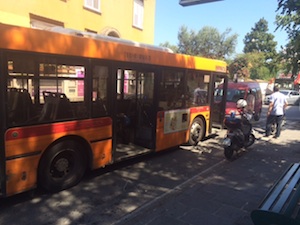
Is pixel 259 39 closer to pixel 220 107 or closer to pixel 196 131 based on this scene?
pixel 220 107

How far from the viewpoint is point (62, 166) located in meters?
4.84

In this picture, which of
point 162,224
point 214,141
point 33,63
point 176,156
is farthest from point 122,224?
point 214,141

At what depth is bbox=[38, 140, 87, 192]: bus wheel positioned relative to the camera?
4531mm

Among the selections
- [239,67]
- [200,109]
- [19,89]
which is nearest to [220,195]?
[19,89]

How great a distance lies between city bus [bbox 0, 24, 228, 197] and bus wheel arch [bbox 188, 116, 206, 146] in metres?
0.96

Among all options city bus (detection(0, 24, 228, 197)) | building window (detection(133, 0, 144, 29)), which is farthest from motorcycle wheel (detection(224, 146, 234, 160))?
building window (detection(133, 0, 144, 29))

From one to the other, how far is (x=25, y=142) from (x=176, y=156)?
13.0ft

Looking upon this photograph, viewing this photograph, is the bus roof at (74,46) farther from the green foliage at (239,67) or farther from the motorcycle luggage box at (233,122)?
the green foliage at (239,67)

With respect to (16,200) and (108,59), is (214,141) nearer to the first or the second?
(108,59)

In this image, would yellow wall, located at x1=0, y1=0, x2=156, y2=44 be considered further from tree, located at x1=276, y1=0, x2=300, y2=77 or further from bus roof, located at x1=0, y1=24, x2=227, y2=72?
tree, located at x1=276, y1=0, x2=300, y2=77

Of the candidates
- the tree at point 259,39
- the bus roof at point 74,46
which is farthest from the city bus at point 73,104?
the tree at point 259,39

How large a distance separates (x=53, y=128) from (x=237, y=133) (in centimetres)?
460

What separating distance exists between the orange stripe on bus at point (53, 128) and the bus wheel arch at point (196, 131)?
331 centimetres

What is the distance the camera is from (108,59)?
523cm
